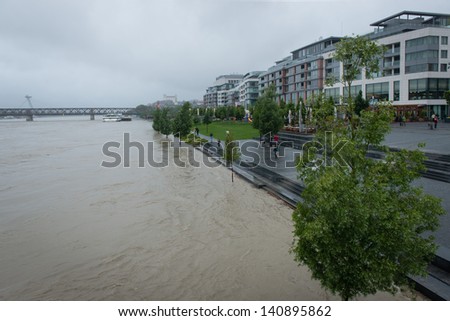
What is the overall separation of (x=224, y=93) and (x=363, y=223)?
151 m

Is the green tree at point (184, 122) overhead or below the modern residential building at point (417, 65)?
below

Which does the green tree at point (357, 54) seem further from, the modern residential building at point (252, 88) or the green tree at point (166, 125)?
the modern residential building at point (252, 88)

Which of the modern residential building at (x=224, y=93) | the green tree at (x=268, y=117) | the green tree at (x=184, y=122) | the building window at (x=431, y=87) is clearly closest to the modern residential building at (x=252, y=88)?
the modern residential building at (x=224, y=93)

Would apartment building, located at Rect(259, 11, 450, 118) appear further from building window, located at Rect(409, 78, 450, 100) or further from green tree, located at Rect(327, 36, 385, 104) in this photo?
green tree, located at Rect(327, 36, 385, 104)

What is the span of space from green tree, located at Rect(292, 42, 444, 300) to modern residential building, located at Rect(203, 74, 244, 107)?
130 meters

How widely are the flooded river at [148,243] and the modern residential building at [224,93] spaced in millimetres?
119300

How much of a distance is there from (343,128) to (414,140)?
73.5 ft

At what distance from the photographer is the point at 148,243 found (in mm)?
11656

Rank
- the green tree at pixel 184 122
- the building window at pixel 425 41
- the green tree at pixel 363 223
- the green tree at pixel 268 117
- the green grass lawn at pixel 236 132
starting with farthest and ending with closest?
the building window at pixel 425 41 < the green grass lawn at pixel 236 132 < the green tree at pixel 184 122 < the green tree at pixel 268 117 < the green tree at pixel 363 223

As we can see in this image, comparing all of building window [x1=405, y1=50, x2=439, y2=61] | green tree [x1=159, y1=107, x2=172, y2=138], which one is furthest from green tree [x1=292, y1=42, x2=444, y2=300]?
building window [x1=405, y1=50, x2=439, y2=61]

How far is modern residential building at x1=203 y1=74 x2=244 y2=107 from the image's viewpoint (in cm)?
14075

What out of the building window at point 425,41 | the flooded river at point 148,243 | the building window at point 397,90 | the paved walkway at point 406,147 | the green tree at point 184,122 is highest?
the building window at point 425,41

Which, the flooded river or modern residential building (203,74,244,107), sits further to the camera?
modern residential building (203,74,244,107)

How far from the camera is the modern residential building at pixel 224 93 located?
14075 cm
